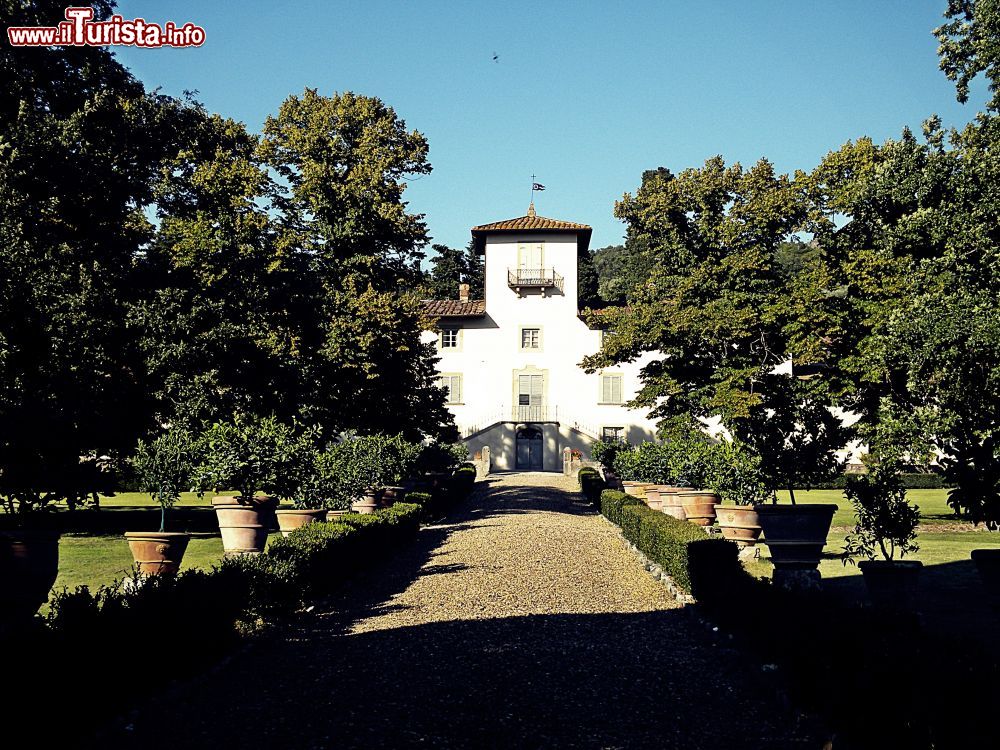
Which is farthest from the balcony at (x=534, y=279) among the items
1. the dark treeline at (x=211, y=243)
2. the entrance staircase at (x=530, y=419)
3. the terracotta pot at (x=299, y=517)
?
the terracotta pot at (x=299, y=517)

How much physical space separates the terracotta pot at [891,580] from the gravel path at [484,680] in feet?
6.06

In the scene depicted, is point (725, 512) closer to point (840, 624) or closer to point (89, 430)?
point (840, 624)

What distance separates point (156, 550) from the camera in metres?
10.7

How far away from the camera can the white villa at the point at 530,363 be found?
167 ft

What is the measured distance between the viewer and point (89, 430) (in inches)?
416

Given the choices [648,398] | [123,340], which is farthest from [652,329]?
[123,340]

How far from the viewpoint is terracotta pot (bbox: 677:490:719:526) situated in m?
19.0

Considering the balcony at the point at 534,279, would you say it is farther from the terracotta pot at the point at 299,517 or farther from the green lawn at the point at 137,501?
the terracotta pot at the point at 299,517

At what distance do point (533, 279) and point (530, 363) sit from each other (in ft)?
16.2

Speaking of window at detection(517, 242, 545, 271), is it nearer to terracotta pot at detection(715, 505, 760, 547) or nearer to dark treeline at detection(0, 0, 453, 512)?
dark treeline at detection(0, 0, 453, 512)

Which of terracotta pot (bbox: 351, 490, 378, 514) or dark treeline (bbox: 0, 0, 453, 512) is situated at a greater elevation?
dark treeline (bbox: 0, 0, 453, 512)

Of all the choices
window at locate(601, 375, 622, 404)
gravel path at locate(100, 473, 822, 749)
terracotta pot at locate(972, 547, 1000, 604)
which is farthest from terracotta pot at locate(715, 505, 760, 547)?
window at locate(601, 375, 622, 404)

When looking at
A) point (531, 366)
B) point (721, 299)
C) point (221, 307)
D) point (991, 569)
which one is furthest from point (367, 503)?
point (531, 366)

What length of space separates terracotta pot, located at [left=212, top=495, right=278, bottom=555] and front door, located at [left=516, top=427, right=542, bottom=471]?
126ft
